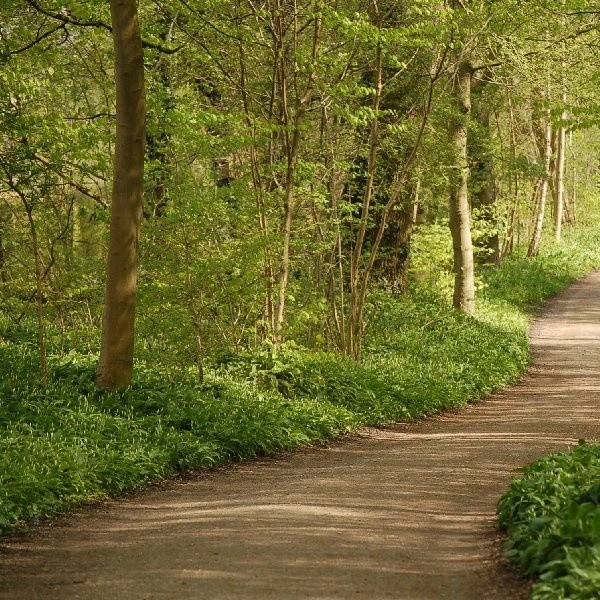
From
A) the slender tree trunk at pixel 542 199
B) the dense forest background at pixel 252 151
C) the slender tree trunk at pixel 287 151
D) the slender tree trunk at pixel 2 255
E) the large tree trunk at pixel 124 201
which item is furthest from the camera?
the slender tree trunk at pixel 542 199

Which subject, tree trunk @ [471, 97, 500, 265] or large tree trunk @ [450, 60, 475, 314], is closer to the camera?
large tree trunk @ [450, 60, 475, 314]

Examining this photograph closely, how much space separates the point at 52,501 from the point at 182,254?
4891 millimetres

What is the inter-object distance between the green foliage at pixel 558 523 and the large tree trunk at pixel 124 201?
5.36 meters

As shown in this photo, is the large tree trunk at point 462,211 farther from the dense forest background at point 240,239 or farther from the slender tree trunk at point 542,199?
the slender tree trunk at point 542,199

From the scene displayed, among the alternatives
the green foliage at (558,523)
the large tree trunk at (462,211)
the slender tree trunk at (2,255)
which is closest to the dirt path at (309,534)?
the green foliage at (558,523)

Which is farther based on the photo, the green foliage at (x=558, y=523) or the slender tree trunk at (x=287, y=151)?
the slender tree trunk at (x=287, y=151)

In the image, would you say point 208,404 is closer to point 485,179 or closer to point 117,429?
point 117,429

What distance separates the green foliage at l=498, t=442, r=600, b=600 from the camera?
5.32 metres

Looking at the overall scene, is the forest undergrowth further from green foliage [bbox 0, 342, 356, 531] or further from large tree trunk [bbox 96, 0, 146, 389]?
large tree trunk [bbox 96, 0, 146, 389]

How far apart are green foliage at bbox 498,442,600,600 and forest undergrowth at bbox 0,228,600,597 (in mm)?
385

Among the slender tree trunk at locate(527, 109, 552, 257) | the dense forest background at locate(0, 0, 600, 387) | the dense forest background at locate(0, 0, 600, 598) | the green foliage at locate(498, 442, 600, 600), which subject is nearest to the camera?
the green foliage at locate(498, 442, 600, 600)

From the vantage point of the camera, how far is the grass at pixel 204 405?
9148mm

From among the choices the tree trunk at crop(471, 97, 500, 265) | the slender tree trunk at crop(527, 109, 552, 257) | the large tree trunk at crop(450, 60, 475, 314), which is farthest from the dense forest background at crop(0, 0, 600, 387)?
the slender tree trunk at crop(527, 109, 552, 257)

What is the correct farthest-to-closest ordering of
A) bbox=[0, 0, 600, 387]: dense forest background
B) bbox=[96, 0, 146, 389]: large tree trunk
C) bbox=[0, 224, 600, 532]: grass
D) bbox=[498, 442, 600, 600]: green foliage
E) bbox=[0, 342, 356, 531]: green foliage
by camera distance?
1. bbox=[0, 0, 600, 387]: dense forest background
2. bbox=[96, 0, 146, 389]: large tree trunk
3. bbox=[0, 224, 600, 532]: grass
4. bbox=[0, 342, 356, 531]: green foliage
5. bbox=[498, 442, 600, 600]: green foliage
